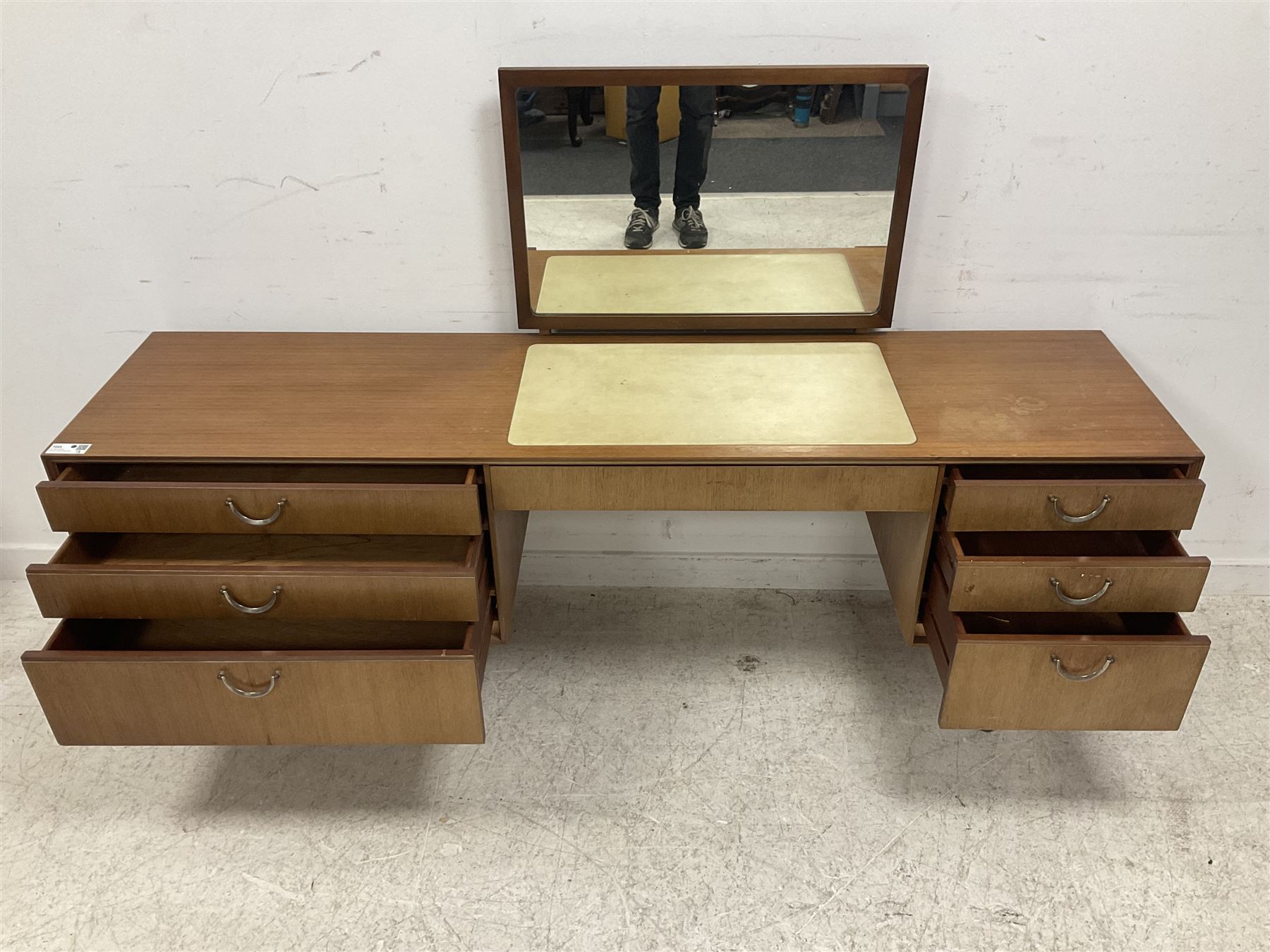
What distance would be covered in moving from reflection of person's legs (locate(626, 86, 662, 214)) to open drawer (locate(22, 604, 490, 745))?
774 millimetres

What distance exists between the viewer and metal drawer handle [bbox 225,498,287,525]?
147 cm

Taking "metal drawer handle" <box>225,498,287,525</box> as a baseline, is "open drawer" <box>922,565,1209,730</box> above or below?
below

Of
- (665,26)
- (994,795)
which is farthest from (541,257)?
(994,795)

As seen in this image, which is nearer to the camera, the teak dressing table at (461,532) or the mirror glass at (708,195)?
the teak dressing table at (461,532)

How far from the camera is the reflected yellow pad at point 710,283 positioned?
1.75 meters

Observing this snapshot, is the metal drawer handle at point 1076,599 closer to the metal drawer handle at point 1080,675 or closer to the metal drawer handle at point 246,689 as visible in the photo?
the metal drawer handle at point 1080,675

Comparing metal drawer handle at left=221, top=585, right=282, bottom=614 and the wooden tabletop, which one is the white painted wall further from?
metal drawer handle at left=221, top=585, right=282, bottom=614

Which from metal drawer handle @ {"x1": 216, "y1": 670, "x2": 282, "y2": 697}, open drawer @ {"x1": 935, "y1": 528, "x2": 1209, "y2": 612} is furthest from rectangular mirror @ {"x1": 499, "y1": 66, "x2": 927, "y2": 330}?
metal drawer handle @ {"x1": 216, "y1": 670, "x2": 282, "y2": 697}

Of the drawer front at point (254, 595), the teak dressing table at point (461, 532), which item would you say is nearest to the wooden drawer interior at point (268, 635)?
the teak dressing table at point (461, 532)

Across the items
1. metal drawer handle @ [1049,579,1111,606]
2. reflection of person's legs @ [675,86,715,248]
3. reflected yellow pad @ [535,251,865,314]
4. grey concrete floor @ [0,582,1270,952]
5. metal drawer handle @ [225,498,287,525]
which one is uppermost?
reflection of person's legs @ [675,86,715,248]

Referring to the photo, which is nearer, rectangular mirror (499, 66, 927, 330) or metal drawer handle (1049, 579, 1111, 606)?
metal drawer handle (1049, 579, 1111, 606)

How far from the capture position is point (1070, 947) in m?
1.50

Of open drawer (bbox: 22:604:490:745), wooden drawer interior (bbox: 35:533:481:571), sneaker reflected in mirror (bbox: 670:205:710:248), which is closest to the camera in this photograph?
open drawer (bbox: 22:604:490:745)

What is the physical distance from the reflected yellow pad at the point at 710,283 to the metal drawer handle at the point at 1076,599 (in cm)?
60
